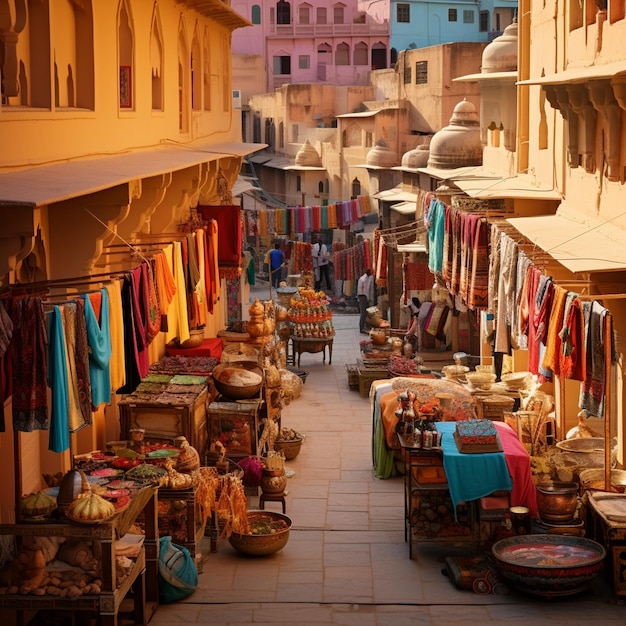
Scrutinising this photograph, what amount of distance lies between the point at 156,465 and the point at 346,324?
18232 mm

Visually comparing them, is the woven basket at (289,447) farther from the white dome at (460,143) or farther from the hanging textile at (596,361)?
the white dome at (460,143)

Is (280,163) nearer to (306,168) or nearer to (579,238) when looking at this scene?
(306,168)

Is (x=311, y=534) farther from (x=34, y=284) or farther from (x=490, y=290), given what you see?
(x=34, y=284)

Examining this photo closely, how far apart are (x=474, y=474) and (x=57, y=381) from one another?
4607 mm

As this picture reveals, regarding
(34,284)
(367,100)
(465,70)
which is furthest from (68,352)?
(367,100)

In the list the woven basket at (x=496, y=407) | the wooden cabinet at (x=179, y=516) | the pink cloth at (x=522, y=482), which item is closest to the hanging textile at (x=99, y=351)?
the wooden cabinet at (x=179, y=516)

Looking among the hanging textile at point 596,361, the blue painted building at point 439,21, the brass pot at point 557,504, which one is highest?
the blue painted building at point 439,21

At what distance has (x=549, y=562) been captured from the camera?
34.9ft

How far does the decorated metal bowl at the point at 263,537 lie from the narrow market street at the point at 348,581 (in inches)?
4.2

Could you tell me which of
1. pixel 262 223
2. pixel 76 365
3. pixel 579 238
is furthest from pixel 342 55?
pixel 76 365

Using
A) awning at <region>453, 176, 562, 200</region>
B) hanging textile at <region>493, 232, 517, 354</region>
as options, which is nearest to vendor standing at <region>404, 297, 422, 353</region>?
awning at <region>453, 176, 562, 200</region>

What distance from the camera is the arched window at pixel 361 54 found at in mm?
55781

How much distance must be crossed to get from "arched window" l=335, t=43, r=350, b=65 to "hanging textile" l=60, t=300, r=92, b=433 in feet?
160

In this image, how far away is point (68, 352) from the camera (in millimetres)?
8609
